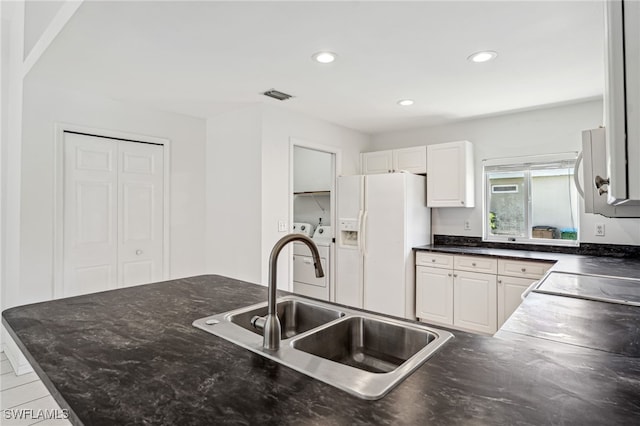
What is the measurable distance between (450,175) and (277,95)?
84.4 inches

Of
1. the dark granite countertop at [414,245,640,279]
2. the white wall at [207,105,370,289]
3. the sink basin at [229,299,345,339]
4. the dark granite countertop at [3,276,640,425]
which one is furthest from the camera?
the white wall at [207,105,370,289]

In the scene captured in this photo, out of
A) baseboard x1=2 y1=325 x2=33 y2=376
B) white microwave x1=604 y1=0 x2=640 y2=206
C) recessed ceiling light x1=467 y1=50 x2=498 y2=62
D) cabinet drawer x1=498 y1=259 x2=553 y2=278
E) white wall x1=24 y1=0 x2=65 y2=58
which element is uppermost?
white wall x1=24 y1=0 x2=65 y2=58

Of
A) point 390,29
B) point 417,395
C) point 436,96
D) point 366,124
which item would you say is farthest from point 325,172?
point 417,395

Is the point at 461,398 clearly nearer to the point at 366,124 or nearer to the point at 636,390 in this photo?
the point at 636,390

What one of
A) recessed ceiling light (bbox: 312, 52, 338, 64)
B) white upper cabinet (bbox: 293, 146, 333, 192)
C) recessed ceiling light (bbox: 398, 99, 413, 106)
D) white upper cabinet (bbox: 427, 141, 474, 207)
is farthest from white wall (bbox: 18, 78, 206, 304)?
white upper cabinet (bbox: 427, 141, 474, 207)

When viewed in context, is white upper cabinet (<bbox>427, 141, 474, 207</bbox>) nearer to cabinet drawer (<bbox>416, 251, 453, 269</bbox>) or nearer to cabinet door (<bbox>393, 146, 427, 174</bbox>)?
cabinet door (<bbox>393, 146, 427, 174</bbox>)

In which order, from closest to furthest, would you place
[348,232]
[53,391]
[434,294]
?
1. [53,391]
2. [434,294]
3. [348,232]

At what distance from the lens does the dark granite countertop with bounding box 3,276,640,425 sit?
0.73 metres

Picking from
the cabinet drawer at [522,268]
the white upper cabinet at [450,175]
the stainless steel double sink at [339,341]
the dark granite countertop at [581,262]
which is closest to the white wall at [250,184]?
the white upper cabinet at [450,175]

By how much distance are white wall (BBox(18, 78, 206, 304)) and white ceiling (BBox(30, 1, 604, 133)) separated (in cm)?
18

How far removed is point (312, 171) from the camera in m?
5.60

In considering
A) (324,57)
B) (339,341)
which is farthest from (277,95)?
(339,341)

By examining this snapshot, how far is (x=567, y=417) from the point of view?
0.71 m

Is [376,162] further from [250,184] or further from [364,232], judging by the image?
[250,184]
